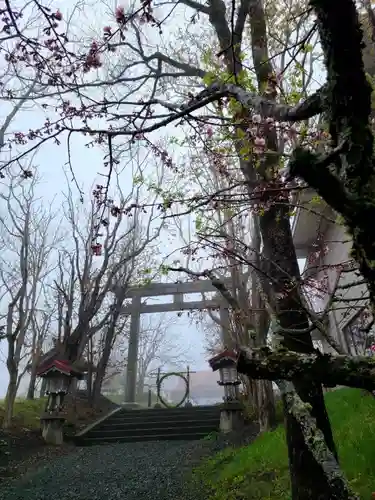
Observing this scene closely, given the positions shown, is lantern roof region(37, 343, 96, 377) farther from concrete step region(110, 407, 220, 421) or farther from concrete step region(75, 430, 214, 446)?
concrete step region(110, 407, 220, 421)

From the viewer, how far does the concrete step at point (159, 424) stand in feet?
28.7

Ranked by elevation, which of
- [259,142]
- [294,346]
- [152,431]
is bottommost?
[152,431]

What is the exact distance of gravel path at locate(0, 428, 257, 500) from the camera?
16.0 feet

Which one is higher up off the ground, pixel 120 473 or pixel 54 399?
pixel 54 399

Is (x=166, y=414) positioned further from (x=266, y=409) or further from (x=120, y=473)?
(x=120, y=473)

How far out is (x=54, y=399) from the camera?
8.39 m

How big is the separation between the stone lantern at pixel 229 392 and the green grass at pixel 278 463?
178cm

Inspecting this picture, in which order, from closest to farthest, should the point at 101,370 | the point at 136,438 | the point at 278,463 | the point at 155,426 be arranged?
the point at 278,463, the point at 136,438, the point at 155,426, the point at 101,370

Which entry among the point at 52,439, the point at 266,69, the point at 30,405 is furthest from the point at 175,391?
the point at 266,69

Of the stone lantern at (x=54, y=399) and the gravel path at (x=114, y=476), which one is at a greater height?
the stone lantern at (x=54, y=399)

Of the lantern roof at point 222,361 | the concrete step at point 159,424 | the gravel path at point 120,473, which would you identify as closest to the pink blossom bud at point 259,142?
the gravel path at point 120,473

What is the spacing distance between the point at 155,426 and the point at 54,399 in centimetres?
246

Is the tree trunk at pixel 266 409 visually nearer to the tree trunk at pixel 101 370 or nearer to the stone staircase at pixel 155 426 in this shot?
the stone staircase at pixel 155 426

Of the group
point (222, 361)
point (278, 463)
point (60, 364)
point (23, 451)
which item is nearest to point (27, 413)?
point (60, 364)
